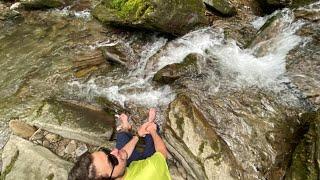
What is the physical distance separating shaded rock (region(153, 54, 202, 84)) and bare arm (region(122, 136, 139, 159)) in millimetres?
2152

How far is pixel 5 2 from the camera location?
1348 cm

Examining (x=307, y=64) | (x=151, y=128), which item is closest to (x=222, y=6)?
(x=307, y=64)

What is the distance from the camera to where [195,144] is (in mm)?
6832

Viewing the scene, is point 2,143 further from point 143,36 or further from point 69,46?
point 143,36

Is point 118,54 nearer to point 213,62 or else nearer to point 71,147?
point 213,62

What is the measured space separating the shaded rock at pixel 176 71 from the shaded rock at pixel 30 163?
8.58ft

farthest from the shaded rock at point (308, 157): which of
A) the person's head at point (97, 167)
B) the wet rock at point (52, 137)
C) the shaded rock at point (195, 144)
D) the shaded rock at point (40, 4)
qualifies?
the shaded rock at point (40, 4)

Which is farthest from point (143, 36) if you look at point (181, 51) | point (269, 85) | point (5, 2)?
point (5, 2)

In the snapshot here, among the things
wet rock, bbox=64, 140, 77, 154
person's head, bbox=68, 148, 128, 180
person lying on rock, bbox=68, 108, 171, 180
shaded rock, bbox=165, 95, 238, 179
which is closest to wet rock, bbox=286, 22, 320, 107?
shaded rock, bbox=165, 95, 238, 179

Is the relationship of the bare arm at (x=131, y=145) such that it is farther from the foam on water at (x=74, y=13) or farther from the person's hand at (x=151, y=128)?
the foam on water at (x=74, y=13)

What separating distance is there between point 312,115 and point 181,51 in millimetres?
3454

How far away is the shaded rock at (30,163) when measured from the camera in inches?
271

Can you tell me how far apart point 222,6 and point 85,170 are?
653 cm

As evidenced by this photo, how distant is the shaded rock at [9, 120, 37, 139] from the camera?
8016mm
